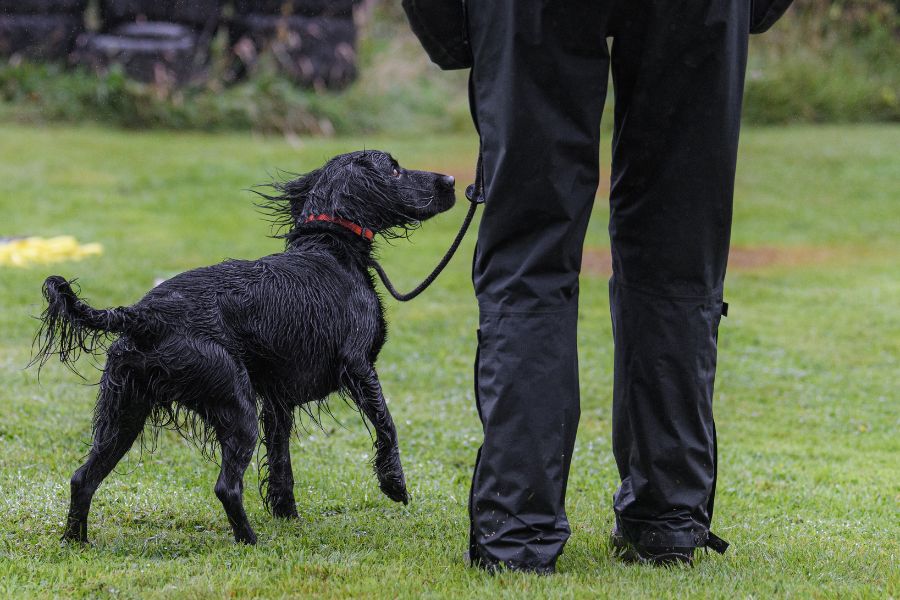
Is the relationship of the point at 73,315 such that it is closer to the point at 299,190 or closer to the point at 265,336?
the point at 265,336

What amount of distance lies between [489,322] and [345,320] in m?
0.79

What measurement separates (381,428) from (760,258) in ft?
24.3

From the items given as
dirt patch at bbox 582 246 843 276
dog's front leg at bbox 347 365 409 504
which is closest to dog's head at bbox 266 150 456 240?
dog's front leg at bbox 347 365 409 504

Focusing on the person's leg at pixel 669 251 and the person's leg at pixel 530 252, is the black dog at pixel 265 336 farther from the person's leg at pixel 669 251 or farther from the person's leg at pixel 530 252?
the person's leg at pixel 669 251

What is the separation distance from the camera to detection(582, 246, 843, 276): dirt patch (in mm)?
9812

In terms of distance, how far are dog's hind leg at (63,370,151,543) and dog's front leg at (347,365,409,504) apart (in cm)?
65

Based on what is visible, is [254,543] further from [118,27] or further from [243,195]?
[118,27]

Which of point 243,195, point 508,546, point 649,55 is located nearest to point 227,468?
point 508,546

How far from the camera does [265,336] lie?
3.33 meters

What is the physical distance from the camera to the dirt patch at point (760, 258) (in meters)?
9.81

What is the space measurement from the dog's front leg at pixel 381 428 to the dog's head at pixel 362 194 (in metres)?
0.52

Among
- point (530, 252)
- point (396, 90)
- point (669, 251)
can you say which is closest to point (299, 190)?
point (530, 252)

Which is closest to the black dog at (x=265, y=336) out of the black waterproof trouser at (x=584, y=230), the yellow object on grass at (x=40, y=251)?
the black waterproof trouser at (x=584, y=230)

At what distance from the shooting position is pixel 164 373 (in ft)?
10.4
